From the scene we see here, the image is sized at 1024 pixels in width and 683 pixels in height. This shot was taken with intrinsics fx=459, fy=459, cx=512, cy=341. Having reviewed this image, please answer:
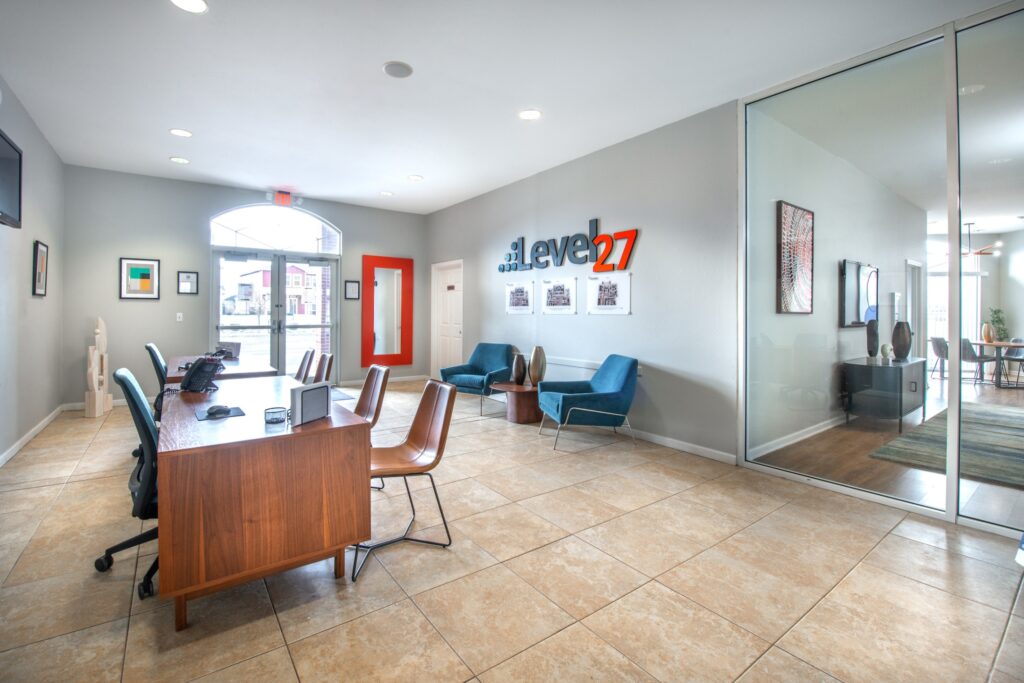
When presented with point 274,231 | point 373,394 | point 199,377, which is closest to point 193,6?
point 199,377

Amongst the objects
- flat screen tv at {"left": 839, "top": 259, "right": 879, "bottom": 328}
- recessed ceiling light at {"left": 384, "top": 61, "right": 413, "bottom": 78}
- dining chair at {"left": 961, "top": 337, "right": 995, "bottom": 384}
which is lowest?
dining chair at {"left": 961, "top": 337, "right": 995, "bottom": 384}

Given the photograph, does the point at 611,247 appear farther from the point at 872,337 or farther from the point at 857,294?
the point at 872,337

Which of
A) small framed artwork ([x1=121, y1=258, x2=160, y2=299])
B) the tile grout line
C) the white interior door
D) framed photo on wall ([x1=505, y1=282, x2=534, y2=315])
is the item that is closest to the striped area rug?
the tile grout line

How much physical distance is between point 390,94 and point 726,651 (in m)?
4.44

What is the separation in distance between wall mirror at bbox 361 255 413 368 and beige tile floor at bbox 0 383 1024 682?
5.10 m

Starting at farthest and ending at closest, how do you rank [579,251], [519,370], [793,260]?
[519,370], [579,251], [793,260]

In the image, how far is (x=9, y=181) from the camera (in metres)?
3.33

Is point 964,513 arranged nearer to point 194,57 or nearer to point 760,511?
point 760,511

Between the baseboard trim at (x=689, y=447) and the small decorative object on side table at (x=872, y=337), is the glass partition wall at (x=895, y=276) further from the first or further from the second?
the baseboard trim at (x=689, y=447)

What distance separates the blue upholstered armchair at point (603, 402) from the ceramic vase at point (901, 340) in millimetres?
2025

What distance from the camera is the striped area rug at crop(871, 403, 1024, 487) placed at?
A: 279cm

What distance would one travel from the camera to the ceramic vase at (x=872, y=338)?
11.3 ft

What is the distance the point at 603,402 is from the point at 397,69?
3.38m

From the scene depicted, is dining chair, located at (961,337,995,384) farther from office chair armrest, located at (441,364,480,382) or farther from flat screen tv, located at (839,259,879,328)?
office chair armrest, located at (441,364,480,382)
